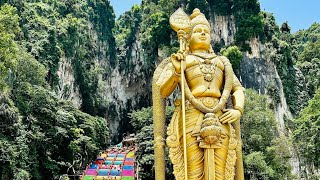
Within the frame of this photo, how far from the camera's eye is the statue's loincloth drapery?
3.87 m

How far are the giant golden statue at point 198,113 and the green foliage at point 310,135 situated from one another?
8.12 metres

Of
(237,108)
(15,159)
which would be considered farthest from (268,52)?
(237,108)

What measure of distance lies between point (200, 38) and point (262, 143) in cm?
1004

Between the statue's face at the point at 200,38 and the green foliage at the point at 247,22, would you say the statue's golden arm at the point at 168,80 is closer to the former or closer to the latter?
the statue's face at the point at 200,38

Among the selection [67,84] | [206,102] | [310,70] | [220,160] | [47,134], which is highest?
[310,70]

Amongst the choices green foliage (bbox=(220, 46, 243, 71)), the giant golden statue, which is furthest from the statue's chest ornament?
green foliage (bbox=(220, 46, 243, 71))

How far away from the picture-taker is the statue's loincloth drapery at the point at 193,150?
3.87 metres

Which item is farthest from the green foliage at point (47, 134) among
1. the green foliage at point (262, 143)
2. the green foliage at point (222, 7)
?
the green foliage at point (222, 7)

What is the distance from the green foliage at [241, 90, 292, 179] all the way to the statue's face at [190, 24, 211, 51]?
8572mm

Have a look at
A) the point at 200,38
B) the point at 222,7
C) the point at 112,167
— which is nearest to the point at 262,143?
the point at 112,167

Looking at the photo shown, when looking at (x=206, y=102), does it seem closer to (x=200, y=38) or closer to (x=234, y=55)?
(x=200, y=38)

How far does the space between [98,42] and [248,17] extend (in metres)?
11.6

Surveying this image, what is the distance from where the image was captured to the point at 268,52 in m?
21.6

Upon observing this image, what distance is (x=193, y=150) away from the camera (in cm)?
388
